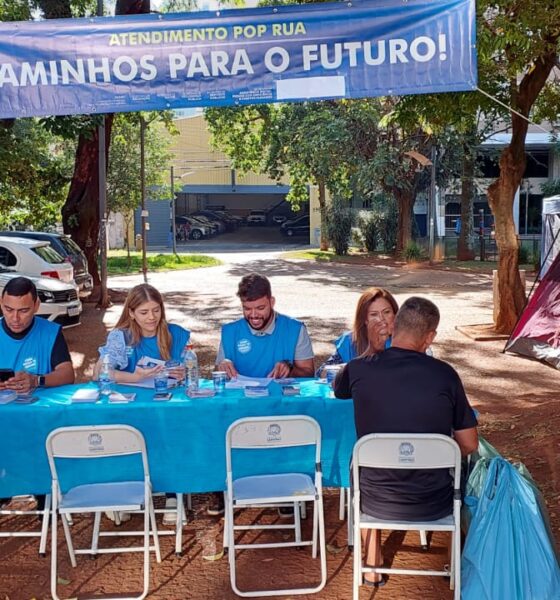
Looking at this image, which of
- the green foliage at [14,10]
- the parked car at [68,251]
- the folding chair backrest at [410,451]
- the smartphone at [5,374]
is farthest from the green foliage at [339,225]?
the folding chair backrest at [410,451]

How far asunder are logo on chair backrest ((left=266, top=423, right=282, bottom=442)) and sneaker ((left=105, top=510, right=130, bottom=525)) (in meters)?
1.40

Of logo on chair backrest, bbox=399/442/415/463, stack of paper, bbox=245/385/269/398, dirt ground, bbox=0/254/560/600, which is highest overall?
stack of paper, bbox=245/385/269/398

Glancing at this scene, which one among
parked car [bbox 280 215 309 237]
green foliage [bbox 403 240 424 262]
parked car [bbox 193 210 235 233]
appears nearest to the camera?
green foliage [bbox 403 240 424 262]

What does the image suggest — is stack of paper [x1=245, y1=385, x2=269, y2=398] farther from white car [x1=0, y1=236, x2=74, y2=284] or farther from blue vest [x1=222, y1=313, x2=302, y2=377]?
white car [x1=0, y1=236, x2=74, y2=284]

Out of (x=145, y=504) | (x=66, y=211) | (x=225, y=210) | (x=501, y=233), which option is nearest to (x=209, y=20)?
(x=145, y=504)

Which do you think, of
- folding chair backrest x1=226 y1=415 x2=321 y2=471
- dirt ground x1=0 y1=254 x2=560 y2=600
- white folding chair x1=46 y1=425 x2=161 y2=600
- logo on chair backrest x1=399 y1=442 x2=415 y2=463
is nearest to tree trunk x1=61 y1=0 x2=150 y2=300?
dirt ground x1=0 y1=254 x2=560 y2=600

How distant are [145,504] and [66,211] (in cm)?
1367

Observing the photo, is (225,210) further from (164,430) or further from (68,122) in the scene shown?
(164,430)

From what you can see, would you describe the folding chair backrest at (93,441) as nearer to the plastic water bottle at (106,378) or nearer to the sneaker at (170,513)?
the plastic water bottle at (106,378)

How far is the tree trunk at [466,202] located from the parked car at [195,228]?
2041 centimetres

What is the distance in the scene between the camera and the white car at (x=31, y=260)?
12.1 m

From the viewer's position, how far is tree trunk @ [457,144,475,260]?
25361 millimetres

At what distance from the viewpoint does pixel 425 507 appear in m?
3.30

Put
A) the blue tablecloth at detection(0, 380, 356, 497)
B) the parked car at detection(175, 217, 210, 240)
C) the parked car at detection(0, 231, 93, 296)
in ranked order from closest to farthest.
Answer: the blue tablecloth at detection(0, 380, 356, 497), the parked car at detection(0, 231, 93, 296), the parked car at detection(175, 217, 210, 240)
